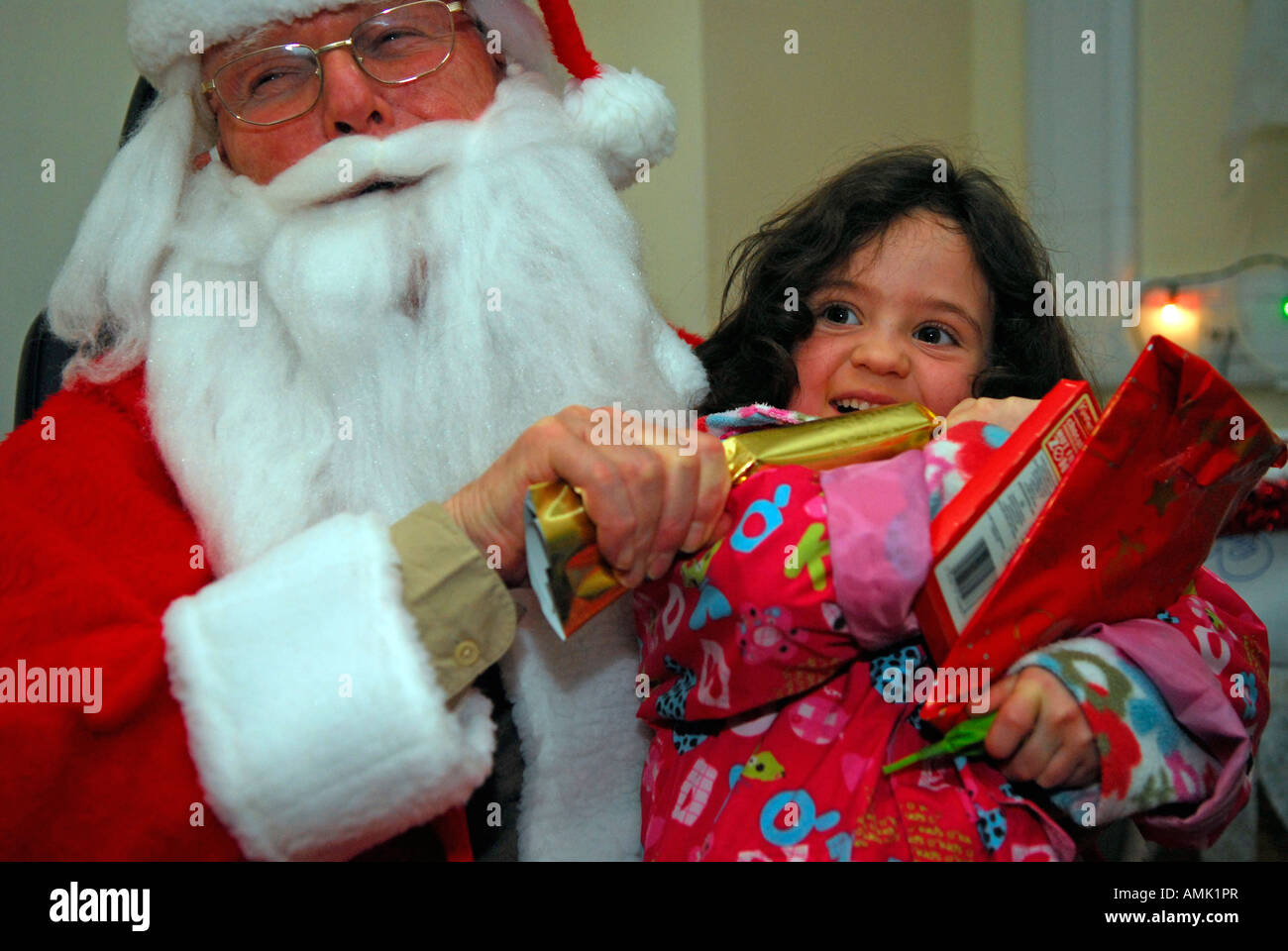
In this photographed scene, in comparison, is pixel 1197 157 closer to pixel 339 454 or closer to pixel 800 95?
pixel 800 95

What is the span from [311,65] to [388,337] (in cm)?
38

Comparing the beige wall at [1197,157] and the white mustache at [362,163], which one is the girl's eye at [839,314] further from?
the beige wall at [1197,157]

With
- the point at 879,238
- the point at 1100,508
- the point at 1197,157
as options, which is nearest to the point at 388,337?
the point at 879,238

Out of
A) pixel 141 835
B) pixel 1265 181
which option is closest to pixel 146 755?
pixel 141 835

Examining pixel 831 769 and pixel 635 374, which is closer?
pixel 831 769

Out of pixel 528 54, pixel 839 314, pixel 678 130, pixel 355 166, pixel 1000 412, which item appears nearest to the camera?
pixel 1000 412

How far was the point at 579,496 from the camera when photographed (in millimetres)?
845

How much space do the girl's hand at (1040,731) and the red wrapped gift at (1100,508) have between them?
3cm

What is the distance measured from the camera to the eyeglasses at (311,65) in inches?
48.1

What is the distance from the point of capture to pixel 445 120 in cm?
125

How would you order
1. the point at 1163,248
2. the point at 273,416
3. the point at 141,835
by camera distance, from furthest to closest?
the point at 1163,248 → the point at 273,416 → the point at 141,835

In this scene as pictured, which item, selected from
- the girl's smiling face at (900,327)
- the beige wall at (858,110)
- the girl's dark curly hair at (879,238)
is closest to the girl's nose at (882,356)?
the girl's smiling face at (900,327)
